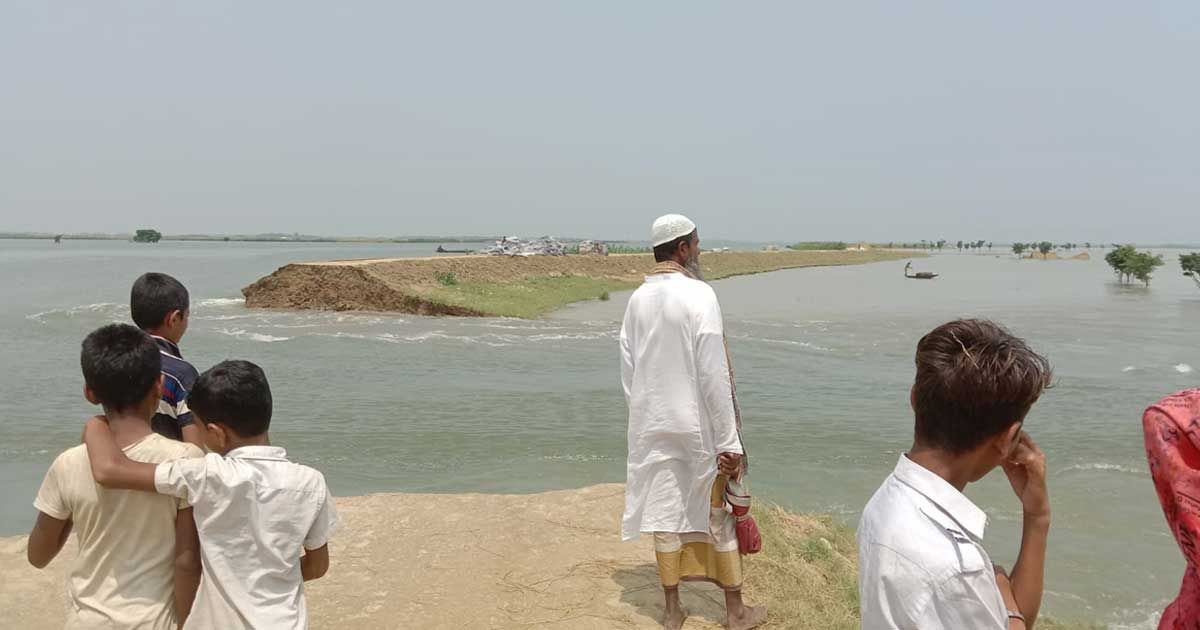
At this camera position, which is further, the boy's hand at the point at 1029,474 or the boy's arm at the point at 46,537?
the boy's arm at the point at 46,537

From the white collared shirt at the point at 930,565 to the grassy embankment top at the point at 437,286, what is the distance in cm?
2447

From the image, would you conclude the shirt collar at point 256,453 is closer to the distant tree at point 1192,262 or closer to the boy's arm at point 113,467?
the boy's arm at point 113,467

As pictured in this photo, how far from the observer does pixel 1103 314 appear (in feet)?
98.5

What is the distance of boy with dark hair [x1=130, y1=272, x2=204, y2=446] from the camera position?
310cm

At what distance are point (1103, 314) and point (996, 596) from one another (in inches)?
1302

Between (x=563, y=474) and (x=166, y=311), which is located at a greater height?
(x=166, y=311)

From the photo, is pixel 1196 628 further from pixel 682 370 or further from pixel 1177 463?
pixel 682 370

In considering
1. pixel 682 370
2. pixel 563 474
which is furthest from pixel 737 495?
pixel 563 474

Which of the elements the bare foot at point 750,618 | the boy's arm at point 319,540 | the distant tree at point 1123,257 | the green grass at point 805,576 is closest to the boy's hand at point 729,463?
the bare foot at point 750,618

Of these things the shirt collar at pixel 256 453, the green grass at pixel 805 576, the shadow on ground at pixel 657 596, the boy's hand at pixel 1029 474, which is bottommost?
the green grass at pixel 805 576

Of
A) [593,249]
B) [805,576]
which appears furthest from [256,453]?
[593,249]

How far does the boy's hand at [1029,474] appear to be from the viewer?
1.88 m

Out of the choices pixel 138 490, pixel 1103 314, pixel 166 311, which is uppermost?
pixel 166 311

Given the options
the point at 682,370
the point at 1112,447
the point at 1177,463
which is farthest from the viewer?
the point at 1112,447
